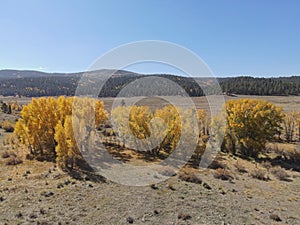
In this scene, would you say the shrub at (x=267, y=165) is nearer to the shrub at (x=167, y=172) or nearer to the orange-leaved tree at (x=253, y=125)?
the orange-leaved tree at (x=253, y=125)

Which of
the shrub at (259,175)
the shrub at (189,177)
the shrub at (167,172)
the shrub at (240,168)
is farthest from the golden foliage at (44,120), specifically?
the shrub at (259,175)

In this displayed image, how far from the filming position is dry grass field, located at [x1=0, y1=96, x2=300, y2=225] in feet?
66.5

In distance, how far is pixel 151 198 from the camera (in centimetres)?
2441

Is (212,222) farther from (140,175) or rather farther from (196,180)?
(140,175)

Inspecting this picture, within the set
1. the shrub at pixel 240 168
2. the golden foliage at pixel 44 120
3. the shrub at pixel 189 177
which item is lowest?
the shrub at pixel 240 168

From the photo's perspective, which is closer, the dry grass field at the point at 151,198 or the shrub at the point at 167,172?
the dry grass field at the point at 151,198

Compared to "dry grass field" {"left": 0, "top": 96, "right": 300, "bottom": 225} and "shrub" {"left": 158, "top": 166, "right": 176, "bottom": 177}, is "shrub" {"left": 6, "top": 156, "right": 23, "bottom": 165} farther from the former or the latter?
"shrub" {"left": 158, "top": 166, "right": 176, "bottom": 177}

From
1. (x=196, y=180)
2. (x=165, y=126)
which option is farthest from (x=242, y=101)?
(x=196, y=180)

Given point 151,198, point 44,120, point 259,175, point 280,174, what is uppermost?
point 44,120

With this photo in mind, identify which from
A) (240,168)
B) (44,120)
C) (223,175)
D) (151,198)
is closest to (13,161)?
(44,120)

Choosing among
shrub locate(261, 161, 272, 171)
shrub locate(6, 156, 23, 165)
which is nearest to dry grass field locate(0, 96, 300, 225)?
shrub locate(6, 156, 23, 165)

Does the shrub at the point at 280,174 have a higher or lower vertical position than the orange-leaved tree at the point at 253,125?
lower

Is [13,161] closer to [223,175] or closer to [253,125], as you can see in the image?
[223,175]

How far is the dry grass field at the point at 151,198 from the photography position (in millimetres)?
20281
